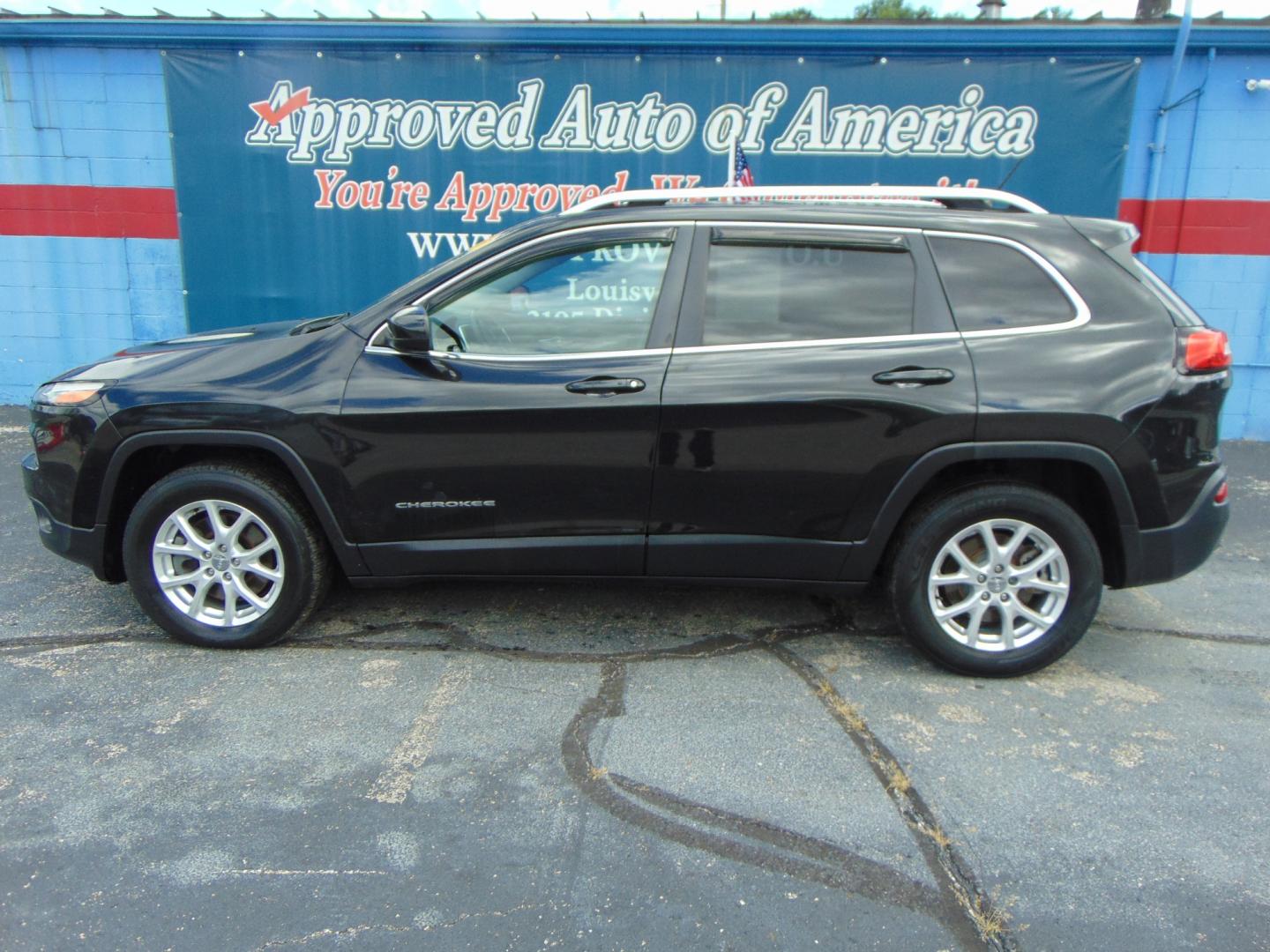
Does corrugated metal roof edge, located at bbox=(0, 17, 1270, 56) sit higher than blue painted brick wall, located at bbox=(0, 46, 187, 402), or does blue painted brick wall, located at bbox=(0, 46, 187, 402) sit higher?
corrugated metal roof edge, located at bbox=(0, 17, 1270, 56)

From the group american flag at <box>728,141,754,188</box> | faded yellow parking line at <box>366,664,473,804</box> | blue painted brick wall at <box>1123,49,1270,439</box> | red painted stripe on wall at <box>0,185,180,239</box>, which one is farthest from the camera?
red painted stripe on wall at <box>0,185,180,239</box>

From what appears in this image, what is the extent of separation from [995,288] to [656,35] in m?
5.17

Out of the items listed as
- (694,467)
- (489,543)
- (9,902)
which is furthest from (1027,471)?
(9,902)

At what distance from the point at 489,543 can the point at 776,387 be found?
1.28 metres

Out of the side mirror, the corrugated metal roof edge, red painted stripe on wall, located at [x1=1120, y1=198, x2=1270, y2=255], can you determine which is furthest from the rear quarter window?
red painted stripe on wall, located at [x1=1120, y1=198, x2=1270, y2=255]

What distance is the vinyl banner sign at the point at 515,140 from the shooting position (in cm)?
756

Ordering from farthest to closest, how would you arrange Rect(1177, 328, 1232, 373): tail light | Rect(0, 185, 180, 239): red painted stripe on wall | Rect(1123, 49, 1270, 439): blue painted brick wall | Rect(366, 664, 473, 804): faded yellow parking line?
1. Rect(0, 185, 180, 239): red painted stripe on wall
2. Rect(1123, 49, 1270, 439): blue painted brick wall
3. Rect(1177, 328, 1232, 373): tail light
4. Rect(366, 664, 473, 804): faded yellow parking line

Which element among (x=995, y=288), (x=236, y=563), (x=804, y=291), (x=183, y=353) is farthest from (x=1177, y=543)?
(x=183, y=353)

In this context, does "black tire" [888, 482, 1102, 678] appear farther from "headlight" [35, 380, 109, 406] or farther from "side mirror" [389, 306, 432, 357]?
"headlight" [35, 380, 109, 406]

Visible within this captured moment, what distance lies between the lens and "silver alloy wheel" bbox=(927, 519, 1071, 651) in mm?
3488

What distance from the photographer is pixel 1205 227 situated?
7570 mm

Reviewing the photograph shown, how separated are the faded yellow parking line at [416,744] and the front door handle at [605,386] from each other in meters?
1.23

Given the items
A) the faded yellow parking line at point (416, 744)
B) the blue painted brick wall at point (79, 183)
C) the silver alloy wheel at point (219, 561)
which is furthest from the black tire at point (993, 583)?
the blue painted brick wall at point (79, 183)

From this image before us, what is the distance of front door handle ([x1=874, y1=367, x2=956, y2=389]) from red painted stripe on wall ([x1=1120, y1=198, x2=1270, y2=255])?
5362 millimetres
